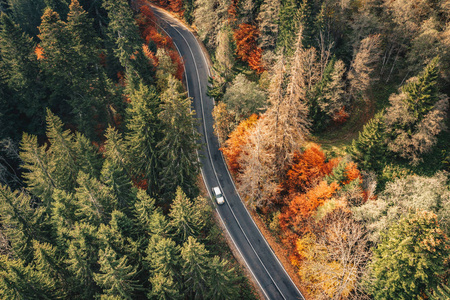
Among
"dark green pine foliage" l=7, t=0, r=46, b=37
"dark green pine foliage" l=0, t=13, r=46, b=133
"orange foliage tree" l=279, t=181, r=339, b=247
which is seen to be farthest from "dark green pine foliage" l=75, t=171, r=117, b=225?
"dark green pine foliage" l=7, t=0, r=46, b=37

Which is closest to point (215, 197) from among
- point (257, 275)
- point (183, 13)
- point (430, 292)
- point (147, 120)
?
point (257, 275)

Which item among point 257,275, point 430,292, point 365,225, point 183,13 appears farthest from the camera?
point 183,13

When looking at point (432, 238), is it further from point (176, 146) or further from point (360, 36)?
point (360, 36)

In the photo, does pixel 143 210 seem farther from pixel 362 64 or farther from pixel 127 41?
pixel 362 64

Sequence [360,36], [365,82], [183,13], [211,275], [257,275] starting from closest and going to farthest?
[211,275] → [257,275] → [365,82] → [360,36] → [183,13]

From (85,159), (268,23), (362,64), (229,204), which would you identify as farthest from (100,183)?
(362,64)

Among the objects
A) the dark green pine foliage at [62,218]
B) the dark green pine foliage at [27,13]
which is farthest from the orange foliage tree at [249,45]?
the dark green pine foliage at [27,13]
